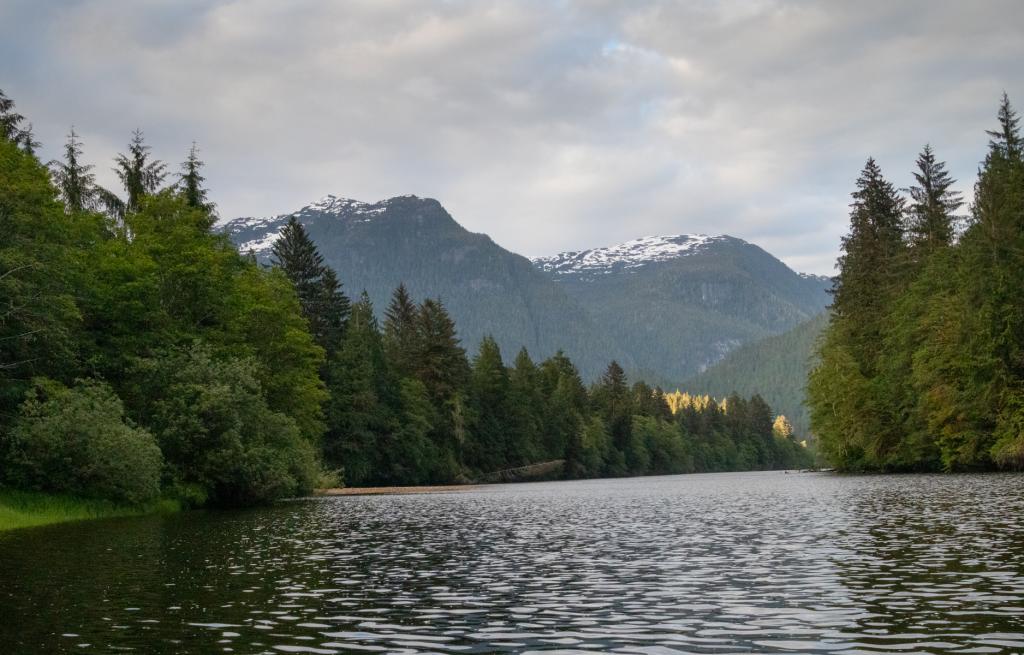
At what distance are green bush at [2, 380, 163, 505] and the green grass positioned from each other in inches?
17.8

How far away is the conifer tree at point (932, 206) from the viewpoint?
87188mm

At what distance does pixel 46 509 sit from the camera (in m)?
41.8

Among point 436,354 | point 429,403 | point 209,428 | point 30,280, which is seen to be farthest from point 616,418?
point 30,280

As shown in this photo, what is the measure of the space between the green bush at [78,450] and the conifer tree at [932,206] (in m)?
69.8

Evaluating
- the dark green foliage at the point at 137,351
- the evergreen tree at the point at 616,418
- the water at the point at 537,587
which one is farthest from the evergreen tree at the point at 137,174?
the evergreen tree at the point at 616,418

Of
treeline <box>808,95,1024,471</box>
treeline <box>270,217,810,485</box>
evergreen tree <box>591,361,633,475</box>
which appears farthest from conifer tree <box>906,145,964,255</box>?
evergreen tree <box>591,361,633,475</box>

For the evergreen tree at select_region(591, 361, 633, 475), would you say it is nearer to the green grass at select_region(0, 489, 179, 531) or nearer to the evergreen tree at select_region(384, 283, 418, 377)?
the evergreen tree at select_region(384, 283, 418, 377)

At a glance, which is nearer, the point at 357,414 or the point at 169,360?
the point at 169,360

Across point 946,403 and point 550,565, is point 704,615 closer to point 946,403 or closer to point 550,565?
point 550,565

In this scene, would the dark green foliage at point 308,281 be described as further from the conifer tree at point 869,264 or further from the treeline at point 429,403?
the conifer tree at point 869,264

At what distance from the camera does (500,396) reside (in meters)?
139

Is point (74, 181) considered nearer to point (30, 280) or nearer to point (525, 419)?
point (30, 280)

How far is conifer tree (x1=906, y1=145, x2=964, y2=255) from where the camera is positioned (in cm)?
8719

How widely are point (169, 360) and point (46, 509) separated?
1403cm
